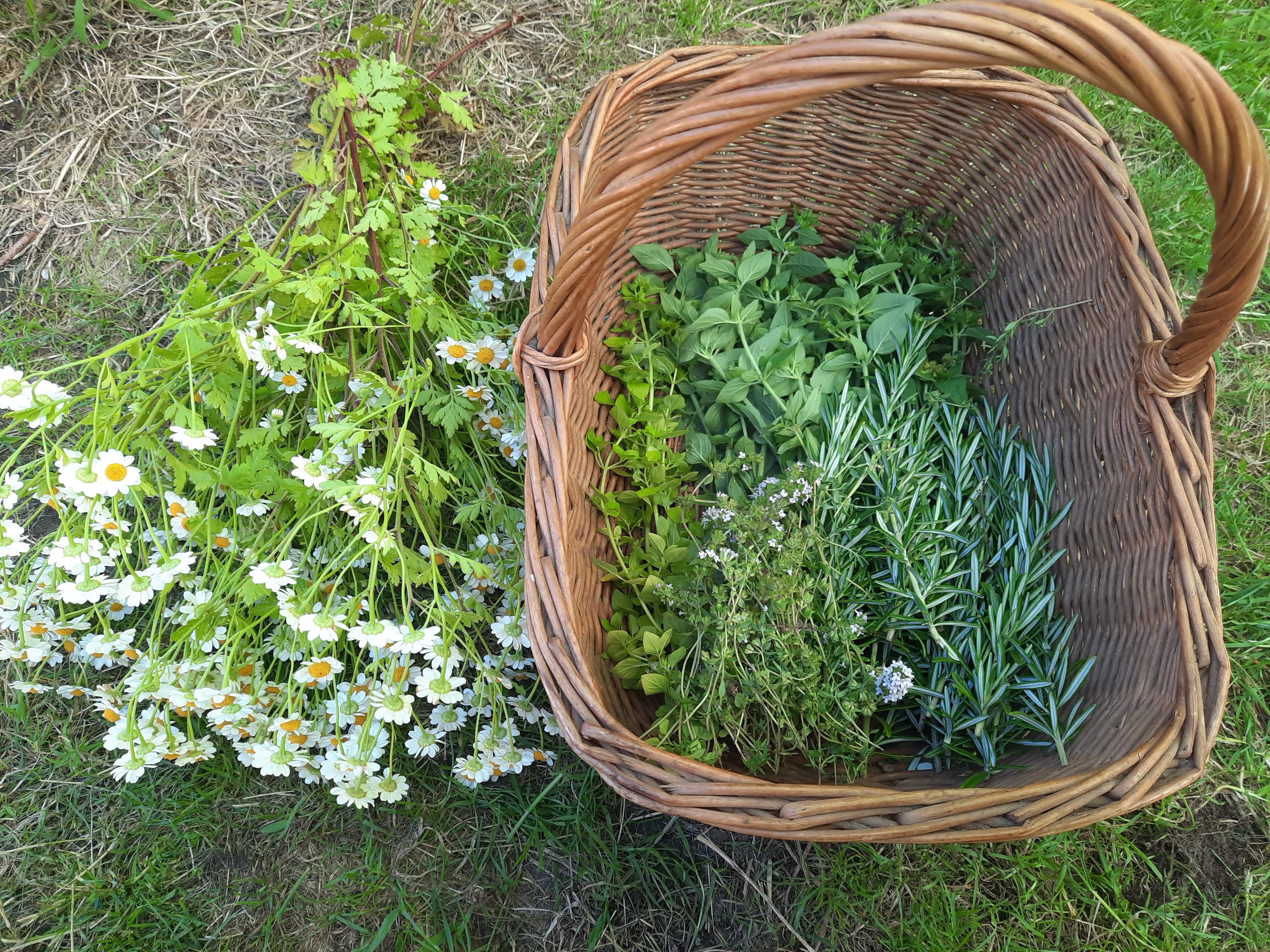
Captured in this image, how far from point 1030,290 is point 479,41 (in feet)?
4.44

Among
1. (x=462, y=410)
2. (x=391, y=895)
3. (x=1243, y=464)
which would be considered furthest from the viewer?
(x=1243, y=464)

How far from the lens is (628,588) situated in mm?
1337

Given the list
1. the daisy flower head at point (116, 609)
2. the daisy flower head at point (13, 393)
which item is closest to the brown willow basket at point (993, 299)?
the daisy flower head at point (13, 393)

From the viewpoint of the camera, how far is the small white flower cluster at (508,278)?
59.3 inches

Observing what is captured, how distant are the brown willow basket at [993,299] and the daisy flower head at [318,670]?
327 mm

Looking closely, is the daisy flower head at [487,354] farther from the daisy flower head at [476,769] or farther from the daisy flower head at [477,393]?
the daisy flower head at [476,769]

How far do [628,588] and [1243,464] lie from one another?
4.51 ft

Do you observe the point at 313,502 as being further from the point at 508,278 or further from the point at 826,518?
the point at 826,518

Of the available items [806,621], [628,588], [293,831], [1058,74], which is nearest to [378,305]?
[628,588]

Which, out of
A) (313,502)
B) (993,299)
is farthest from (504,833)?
(993,299)

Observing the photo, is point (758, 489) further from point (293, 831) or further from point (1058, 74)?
point (1058, 74)

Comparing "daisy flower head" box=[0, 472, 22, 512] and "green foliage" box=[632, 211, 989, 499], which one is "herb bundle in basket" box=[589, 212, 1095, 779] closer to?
"green foliage" box=[632, 211, 989, 499]

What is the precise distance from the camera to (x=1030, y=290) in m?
1.43

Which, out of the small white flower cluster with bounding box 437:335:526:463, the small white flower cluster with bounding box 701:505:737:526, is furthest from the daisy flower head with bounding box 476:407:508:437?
the small white flower cluster with bounding box 701:505:737:526
